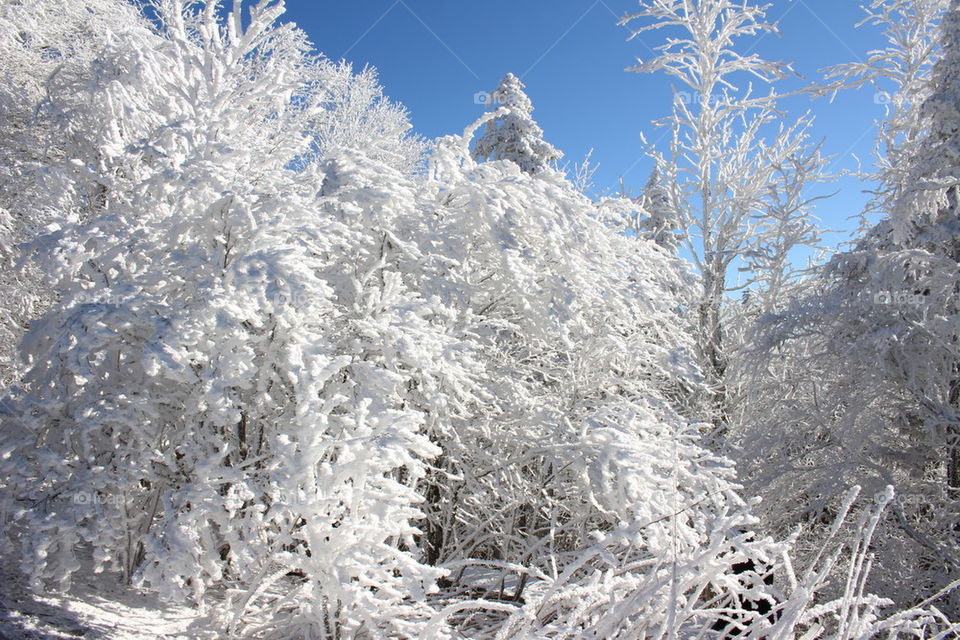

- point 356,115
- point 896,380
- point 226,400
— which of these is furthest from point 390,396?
point 356,115

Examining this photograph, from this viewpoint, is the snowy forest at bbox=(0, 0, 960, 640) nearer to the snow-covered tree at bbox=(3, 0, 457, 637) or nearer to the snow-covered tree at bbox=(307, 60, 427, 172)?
the snow-covered tree at bbox=(3, 0, 457, 637)

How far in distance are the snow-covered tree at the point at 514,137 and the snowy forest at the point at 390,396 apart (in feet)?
32.0

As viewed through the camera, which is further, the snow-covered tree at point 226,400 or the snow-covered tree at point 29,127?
the snow-covered tree at point 29,127

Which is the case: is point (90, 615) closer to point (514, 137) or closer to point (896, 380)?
point (896, 380)

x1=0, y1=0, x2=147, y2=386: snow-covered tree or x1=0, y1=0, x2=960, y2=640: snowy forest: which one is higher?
x1=0, y1=0, x2=147, y2=386: snow-covered tree

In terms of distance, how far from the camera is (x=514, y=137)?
17.1m

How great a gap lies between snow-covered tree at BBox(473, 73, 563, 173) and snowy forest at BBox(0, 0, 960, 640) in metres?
9.76

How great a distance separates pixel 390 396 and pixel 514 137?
559 inches

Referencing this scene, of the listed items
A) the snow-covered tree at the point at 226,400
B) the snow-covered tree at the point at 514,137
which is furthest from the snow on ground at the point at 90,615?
the snow-covered tree at the point at 514,137

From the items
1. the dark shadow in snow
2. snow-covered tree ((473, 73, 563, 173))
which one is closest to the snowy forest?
the dark shadow in snow

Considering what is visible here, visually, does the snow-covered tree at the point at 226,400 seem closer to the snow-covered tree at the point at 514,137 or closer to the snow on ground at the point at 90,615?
the snow on ground at the point at 90,615

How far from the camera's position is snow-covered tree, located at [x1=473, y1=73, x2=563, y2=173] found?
55.6 feet

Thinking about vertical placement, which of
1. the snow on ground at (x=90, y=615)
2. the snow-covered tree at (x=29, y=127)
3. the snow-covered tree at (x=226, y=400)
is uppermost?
the snow-covered tree at (x=29, y=127)

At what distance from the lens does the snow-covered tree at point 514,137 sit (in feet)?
55.6
